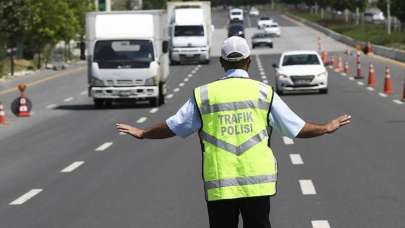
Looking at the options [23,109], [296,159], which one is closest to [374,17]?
[23,109]

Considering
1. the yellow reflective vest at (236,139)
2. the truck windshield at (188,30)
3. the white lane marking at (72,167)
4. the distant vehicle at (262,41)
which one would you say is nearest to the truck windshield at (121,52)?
the white lane marking at (72,167)

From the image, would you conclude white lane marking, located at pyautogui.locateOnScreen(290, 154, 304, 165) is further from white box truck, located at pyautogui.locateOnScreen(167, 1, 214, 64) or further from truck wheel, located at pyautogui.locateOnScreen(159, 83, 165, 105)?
white box truck, located at pyautogui.locateOnScreen(167, 1, 214, 64)

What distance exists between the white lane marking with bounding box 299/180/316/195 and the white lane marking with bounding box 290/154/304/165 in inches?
87.3

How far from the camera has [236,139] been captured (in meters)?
5.79

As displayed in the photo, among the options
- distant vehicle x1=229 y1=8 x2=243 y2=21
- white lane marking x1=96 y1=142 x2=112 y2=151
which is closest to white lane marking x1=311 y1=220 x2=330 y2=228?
white lane marking x1=96 y1=142 x2=112 y2=151

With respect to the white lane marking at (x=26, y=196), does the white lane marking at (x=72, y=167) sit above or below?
below

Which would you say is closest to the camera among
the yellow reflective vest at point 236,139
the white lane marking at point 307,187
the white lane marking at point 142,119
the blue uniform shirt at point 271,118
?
the yellow reflective vest at point 236,139

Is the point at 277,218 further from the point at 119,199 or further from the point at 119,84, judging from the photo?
the point at 119,84

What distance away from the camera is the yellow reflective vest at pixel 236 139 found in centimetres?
573

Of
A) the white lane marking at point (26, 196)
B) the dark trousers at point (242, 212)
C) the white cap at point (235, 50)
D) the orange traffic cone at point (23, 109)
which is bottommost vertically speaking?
the orange traffic cone at point (23, 109)

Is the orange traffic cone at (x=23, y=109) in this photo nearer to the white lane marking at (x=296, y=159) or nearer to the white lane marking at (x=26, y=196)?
the white lane marking at (x=296, y=159)

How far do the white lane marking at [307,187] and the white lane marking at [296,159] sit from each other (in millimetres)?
2217

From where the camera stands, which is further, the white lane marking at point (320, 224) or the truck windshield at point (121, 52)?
the truck windshield at point (121, 52)

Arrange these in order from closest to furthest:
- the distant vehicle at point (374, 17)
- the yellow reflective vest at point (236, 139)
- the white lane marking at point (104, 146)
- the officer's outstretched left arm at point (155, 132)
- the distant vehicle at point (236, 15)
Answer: the yellow reflective vest at point (236, 139)
the officer's outstretched left arm at point (155, 132)
the white lane marking at point (104, 146)
the distant vehicle at point (236, 15)
the distant vehicle at point (374, 17)
